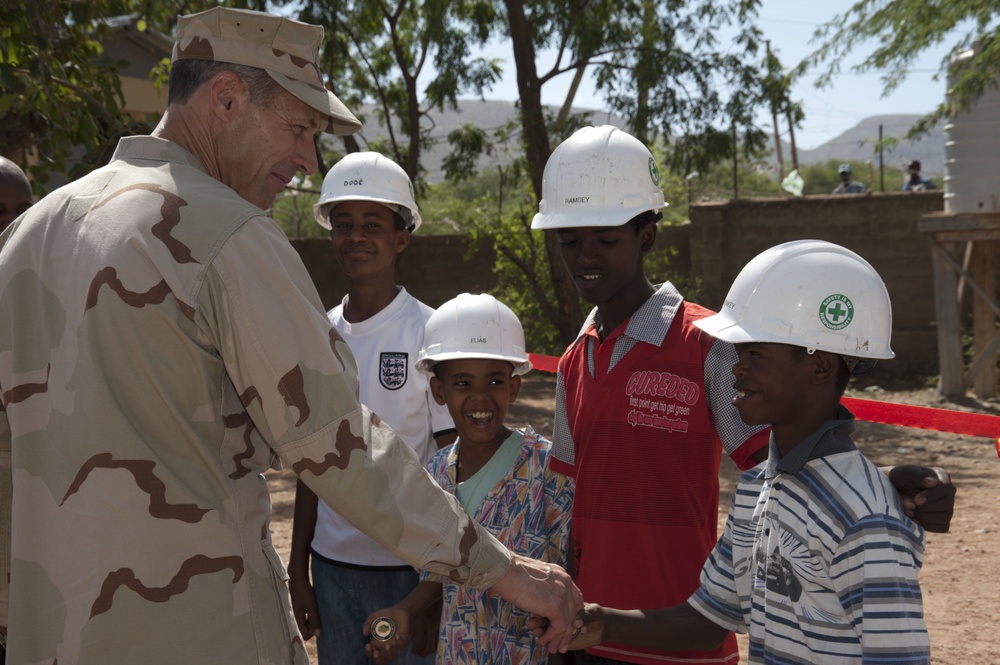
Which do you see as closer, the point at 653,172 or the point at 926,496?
the point at 926,496

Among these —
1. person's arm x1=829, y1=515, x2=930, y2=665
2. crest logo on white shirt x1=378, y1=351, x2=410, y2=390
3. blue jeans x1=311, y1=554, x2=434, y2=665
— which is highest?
crest logo on white shirt x1=378, y1=351, x2=410, y2=390

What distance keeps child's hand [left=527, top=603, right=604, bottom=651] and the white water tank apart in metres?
10.0

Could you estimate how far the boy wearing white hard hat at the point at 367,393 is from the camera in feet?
11.1

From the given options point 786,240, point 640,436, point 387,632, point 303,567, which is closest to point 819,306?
point 640,436

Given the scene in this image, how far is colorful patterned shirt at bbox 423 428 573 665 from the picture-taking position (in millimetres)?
2973

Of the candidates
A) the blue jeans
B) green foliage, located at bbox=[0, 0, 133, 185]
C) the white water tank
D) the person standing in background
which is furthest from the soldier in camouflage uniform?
the white water tank

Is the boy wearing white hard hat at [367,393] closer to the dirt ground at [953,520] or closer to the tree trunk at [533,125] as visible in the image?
the dirt ground at [953,520]

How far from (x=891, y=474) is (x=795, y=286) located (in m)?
0.45

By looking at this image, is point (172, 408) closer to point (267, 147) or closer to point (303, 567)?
point (267, 147)

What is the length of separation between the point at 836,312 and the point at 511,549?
1.23m

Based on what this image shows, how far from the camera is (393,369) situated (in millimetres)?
3518

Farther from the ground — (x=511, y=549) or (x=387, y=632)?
(x=511, y=549)

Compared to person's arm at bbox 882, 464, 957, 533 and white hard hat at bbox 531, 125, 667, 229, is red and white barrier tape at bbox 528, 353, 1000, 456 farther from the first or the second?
person's arm at bbox 882, 464, 957, 533

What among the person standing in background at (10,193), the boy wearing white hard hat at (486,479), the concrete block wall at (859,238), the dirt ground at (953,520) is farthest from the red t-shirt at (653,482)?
the concrete block wall at (859,238)
